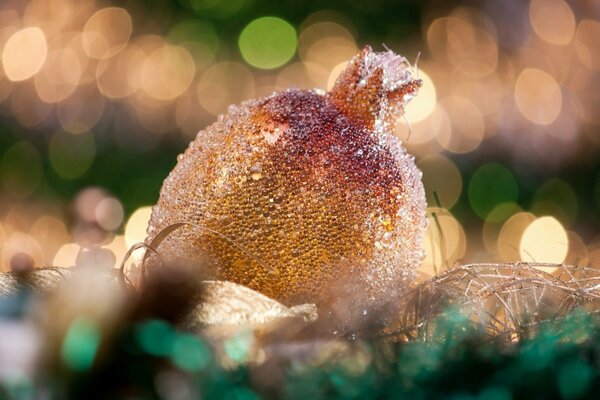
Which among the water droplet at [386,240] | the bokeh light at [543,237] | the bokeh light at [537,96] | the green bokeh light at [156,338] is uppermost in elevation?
the bokeh light at [537,96]

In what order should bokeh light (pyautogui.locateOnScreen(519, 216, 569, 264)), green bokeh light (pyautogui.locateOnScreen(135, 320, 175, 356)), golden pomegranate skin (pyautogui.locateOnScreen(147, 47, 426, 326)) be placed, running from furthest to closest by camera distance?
1. bokeh light (pyautogui.locateOnScreen(519, 216, 569, 264))
2. golden pomegranate skin (pyautogui.locateOnScreen(147, 47, 426, 326))
3. green bokeh light (pyautogui.locateOnScreen(135, 320, 175, 356))

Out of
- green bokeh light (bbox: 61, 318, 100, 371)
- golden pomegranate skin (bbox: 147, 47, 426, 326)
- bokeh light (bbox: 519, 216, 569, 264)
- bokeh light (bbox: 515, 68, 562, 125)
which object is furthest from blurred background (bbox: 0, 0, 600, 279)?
green bokeh light (bbox: 61, 318, 100, 371)

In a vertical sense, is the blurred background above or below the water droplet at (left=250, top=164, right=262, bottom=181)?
above

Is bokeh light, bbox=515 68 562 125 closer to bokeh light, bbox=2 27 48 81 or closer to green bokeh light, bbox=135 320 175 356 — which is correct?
bokeh light, bbox=2 27 48 81

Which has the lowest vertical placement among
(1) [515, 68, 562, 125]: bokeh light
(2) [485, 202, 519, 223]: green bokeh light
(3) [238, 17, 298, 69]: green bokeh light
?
(2) [485, 202, 519, 223]: green bokeh light

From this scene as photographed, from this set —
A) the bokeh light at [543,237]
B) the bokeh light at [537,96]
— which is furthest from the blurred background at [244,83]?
the bokeh light at [543,237]

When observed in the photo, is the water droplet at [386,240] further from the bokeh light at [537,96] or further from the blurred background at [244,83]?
the bokeh light at [537,96]

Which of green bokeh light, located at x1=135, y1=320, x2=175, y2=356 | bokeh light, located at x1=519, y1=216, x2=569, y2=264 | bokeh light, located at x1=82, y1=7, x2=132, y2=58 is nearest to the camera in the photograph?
green bokeh light, located at x1=135, y1=320, x2=175, y2=356
